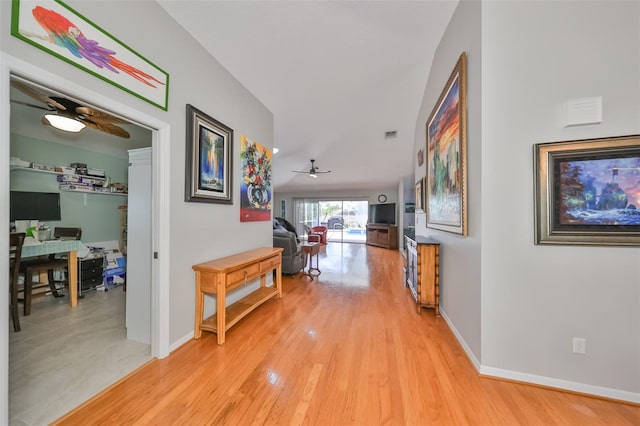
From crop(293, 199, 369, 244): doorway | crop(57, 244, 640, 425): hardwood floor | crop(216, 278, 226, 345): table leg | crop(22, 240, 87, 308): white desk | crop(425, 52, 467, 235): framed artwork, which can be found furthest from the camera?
crop(293, 199, 369, 244): doorway

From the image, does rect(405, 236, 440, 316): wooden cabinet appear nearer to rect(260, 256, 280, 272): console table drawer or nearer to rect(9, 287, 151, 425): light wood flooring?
rect(260, 256, 280, 272): console table drawer

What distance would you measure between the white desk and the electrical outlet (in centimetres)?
496

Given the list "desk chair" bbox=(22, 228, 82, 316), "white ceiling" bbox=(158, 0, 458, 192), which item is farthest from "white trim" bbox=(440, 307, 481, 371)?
"desk chair" bbox=(22, 228, 82, 316)

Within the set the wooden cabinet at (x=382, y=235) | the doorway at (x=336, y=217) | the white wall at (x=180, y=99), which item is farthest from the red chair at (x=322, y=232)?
the white wall at (x=180, y=99)

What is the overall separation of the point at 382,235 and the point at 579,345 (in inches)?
280

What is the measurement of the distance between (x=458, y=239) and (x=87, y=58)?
3090mm

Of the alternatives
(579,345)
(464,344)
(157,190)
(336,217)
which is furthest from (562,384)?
(336,217)

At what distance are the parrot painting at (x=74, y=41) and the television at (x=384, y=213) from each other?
825cm

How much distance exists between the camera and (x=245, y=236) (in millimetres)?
2984

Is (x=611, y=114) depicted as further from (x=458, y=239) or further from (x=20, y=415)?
(x=20, y=415)

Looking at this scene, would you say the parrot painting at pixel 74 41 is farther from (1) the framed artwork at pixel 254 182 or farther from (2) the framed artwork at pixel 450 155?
(2) the framed artwork at pixel 450 155

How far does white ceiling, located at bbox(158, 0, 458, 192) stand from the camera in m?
1.96

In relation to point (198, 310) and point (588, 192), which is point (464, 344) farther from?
point (198, 310)

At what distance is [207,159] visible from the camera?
2285 mm
